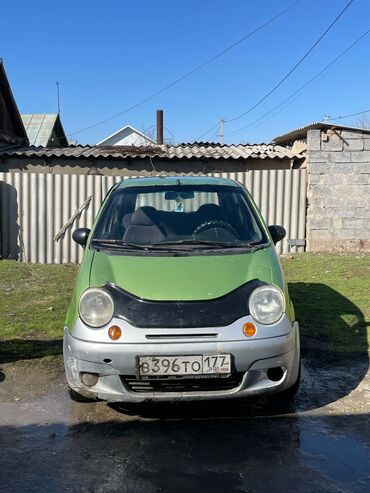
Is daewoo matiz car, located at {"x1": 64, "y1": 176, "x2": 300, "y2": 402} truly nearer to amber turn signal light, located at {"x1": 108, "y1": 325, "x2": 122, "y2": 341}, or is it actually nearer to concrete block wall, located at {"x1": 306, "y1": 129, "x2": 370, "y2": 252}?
amber turn signal light, located at {"x1": 108, "y1": 325, "x2": 122, "y2": 341}

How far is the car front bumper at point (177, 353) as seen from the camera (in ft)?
10.2

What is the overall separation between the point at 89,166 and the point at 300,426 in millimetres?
11014

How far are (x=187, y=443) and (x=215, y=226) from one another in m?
1.84

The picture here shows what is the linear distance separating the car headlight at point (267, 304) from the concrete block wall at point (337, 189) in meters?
7.66

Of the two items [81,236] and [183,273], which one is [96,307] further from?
[81,236]

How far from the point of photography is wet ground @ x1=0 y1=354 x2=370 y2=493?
277cm

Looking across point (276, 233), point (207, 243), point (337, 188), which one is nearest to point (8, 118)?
point (337, 188)

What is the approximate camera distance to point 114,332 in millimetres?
3178

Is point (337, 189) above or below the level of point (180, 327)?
above

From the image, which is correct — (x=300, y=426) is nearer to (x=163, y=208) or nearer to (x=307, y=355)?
(x=307, y=355)

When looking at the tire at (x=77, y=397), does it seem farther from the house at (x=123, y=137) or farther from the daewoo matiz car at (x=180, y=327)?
the house at (x=123, y=137)

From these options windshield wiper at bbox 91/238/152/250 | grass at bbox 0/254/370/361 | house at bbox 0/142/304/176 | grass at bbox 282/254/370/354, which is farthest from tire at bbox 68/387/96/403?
house at bbox 0/142/304/176

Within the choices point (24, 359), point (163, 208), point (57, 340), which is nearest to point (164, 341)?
point (163, 208)

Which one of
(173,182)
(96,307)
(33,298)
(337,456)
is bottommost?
(337,456)
